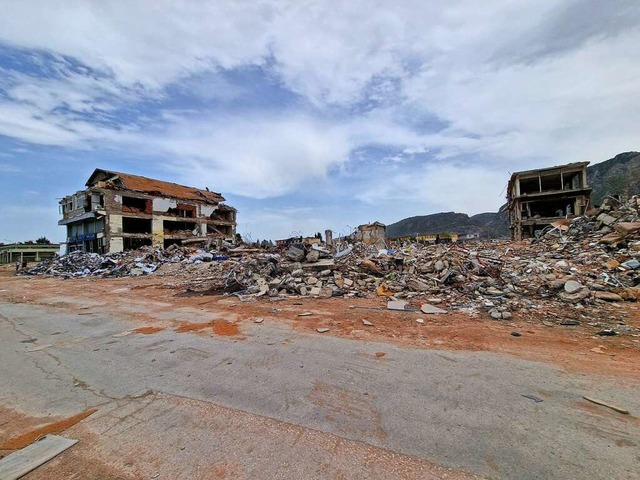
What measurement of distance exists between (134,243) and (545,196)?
45.5m

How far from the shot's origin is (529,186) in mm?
34438

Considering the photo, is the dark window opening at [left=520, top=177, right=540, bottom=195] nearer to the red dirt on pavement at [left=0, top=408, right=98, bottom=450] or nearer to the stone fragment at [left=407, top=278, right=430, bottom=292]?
A: the stone fragment at [left=407, top=278, right=430, bottom=292]

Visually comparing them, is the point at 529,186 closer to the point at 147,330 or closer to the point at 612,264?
the point at 612,264

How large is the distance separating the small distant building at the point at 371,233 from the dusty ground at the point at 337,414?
13.6 meters

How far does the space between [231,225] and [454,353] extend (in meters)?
42.7

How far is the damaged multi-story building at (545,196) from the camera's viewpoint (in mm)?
29906

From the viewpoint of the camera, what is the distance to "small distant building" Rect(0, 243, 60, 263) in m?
42.1

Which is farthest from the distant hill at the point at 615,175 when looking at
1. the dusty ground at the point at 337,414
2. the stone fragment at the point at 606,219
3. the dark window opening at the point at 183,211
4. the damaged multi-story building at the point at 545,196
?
the dusty ground at the point at 337,414

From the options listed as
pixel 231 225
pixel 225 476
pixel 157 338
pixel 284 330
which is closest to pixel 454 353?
pixel 284 330

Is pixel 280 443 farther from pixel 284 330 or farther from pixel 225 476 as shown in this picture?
pixel 284 330

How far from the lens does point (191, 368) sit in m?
3.95

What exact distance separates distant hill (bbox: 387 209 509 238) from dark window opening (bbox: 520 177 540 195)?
34.2m

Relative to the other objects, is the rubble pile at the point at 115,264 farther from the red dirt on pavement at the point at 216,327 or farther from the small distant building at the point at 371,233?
the red dirt on pavement at the point at 216,327

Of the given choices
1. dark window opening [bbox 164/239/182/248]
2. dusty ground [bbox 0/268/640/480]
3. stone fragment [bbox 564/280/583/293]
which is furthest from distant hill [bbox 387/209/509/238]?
dusty ground [bbox 0/268/640/480]
